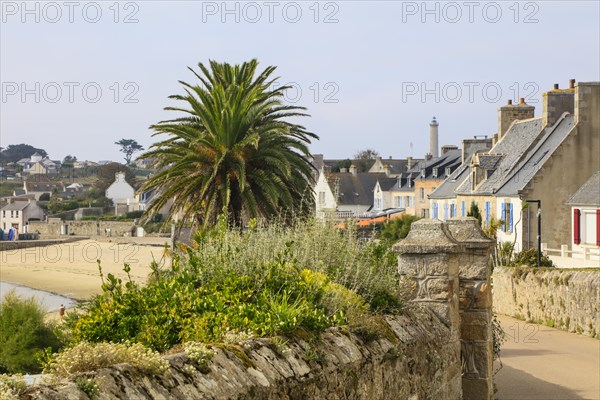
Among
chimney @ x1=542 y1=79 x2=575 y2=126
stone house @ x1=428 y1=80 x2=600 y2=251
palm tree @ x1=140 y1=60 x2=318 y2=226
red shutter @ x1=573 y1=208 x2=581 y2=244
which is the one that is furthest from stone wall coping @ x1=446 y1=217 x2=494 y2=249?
chimney @ x1=542 y1=79 x2=575 y2=126

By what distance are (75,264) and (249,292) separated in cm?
7613

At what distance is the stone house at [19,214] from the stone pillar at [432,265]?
124 meters

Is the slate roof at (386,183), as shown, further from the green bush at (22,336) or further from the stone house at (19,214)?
the stone house at (19,214)

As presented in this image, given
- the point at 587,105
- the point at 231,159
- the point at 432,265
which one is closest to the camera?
the point at 432,265

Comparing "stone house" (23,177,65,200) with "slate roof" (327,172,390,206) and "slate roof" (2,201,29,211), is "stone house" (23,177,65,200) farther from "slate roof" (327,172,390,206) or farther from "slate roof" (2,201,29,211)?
"slate roof" (327,172,390,206)

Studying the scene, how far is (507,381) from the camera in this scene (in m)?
15.5

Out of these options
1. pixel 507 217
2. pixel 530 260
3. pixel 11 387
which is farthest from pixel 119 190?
pixel 11 387

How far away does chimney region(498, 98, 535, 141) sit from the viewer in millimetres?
46812

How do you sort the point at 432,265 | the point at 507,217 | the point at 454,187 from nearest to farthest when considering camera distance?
the point at 432,265 → the point at 507,217 → the point at 454,187

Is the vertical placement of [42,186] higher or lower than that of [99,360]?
higher

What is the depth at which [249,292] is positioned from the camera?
675cm

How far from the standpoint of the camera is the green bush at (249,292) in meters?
6.08

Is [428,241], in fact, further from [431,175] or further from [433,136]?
[433,136]

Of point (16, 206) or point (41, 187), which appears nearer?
point (16, 206)
